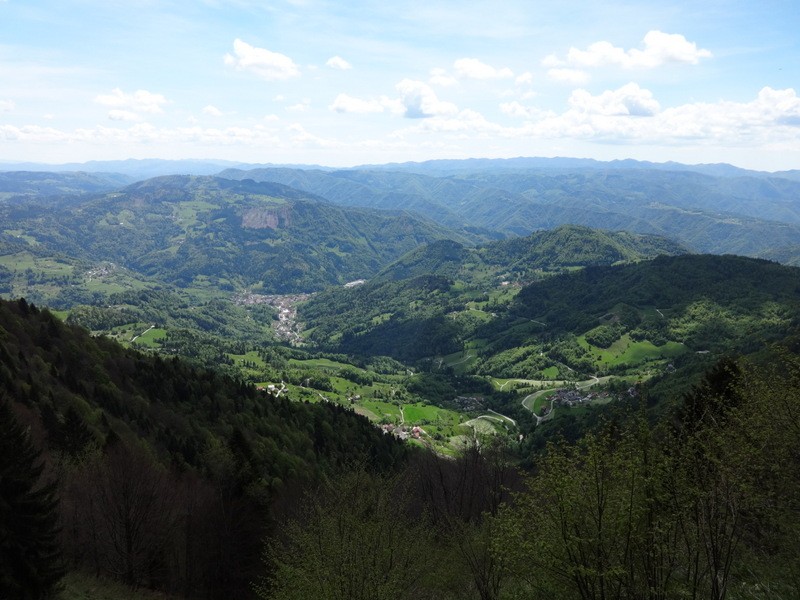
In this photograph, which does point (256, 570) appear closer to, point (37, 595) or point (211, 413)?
point (37, 595)

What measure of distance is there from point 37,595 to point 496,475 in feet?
153

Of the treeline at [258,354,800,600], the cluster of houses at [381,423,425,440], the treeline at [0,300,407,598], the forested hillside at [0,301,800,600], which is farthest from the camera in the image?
the cluster of houses at [381,423,425,440]

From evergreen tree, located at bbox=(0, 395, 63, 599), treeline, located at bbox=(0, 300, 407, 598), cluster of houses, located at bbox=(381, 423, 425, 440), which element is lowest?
cluster of houses, located at bbox=(381, 423, 425, 440)

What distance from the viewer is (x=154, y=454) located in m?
65.7

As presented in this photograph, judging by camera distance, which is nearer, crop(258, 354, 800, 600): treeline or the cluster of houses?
crop(258, 354, 800, 600): treeline

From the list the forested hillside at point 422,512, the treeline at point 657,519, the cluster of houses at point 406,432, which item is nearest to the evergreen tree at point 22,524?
the forested hillside at point 422,512

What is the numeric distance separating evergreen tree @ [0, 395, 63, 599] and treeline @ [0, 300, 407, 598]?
138 mm

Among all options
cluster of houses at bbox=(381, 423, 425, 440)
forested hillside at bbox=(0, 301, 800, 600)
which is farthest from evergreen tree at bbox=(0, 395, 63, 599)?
cluster of houses at bbox=(381, 423, 425, 440)

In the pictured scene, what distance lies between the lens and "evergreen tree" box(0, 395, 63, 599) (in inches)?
958

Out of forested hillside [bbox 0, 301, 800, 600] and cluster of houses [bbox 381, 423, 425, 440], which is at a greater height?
forested hillside [bbox 0, 301, 800, 600]

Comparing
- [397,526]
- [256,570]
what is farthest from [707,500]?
[256,570]

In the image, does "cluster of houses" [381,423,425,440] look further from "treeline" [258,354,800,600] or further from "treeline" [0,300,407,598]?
"treeline" [258,354,800,600]

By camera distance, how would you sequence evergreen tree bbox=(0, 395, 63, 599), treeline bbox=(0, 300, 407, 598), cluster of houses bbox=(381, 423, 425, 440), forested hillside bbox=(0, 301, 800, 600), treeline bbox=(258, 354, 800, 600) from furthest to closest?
cluster of houses bbox=(381, 423, 425, 440), treeline bbox=(0, 300, 407, 598), evergreen tree bbox=(0, 395, 63, 599), forested hillside bbox=(0, 301, 800, 600), treeline bbox=(258, 354, 800, 600)

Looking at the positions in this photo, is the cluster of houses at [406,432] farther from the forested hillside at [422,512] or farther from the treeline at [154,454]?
the forested hillside at [422,512]
